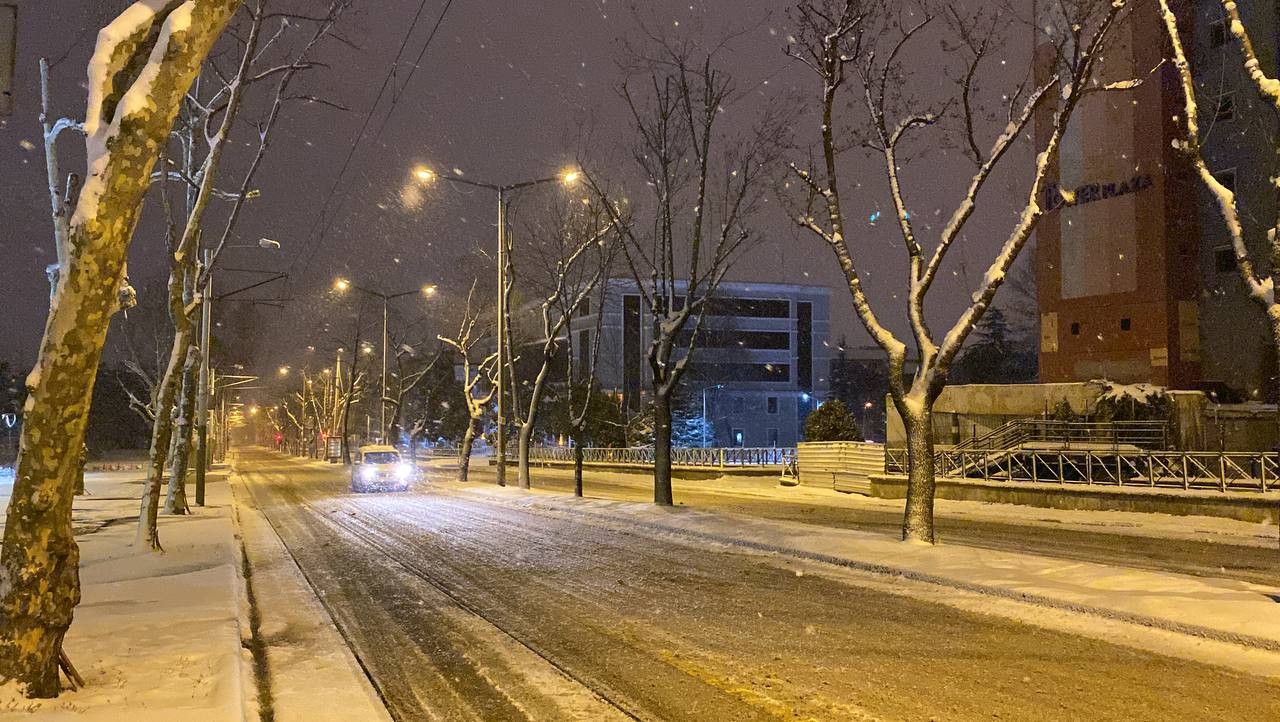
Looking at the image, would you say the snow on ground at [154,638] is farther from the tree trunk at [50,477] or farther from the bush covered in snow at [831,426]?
the bush covered in snow at [831,426]

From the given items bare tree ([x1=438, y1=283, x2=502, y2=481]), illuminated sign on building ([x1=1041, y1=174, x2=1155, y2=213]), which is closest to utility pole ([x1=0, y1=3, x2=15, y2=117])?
bare tree ([x1=438, y1=283, x2=502, y2=481])

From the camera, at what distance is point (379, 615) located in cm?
1004

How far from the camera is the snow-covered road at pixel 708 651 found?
253 inches

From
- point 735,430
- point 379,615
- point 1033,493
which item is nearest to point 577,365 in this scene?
point 735,430

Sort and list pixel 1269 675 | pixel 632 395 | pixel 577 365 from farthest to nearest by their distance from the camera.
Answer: pixel 577 365 < pixel 632 395 < pixel 1269 675

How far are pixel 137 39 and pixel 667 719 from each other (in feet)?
18.6

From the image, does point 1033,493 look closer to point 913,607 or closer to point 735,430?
point 913,607

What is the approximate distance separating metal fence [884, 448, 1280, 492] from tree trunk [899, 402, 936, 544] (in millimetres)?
8444

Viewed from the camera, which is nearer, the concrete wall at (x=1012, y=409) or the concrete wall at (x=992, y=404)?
the concrete wall at (x=1012, y=409)

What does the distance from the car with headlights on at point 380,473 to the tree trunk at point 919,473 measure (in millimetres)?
24391

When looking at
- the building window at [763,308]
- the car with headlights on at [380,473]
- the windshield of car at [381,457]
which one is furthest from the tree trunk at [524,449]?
the building window at [763,308]

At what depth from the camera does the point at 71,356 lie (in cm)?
583

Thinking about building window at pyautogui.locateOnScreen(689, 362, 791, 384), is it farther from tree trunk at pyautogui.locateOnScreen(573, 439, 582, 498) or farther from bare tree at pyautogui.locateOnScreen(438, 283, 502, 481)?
tree trunk at pyautogui.locateOnScreen(573, 439, 582, 498)

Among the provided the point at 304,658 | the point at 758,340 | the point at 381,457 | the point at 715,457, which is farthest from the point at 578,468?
the point at 758,340
